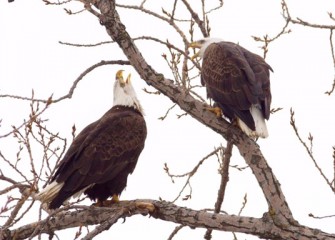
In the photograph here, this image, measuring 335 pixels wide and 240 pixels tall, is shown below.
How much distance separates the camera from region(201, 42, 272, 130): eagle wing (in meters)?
5.10

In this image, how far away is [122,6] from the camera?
4.89 metres

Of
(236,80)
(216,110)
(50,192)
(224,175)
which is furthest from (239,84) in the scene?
(50,192)

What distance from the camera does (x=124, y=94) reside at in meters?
6.30

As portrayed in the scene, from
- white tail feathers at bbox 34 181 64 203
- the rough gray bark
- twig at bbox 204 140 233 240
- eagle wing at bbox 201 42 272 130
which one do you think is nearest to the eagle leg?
eagle wing at bbox 201 42 272 130

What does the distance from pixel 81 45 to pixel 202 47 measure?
6.41 ft

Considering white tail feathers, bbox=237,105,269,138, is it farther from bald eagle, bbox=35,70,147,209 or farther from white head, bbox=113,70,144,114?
white head, bbox=113,70,144,114

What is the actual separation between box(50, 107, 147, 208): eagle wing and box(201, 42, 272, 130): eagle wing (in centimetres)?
75

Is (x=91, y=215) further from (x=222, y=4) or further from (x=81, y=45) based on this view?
(x=222, y=4)

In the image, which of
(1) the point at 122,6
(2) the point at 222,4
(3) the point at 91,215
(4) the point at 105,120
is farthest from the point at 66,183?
(2) the point at 222,4

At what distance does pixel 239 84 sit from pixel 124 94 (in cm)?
142

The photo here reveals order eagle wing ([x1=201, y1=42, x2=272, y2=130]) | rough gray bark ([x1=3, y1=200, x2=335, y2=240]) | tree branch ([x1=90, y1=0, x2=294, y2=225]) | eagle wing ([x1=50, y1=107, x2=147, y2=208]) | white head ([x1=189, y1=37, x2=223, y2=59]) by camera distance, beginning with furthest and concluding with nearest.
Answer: white head ([x1=189, y1=37, x2=223, y2=59]) → eagle wing ([x1=50, y1=107, x2=147, y2=208]) → eagle wing ([x1=201, y1=42, x2=272, y2=130]) → tree branch ([x1=90, y1=0, x2=294, y2=225]) → rough gray bark ([x1=3, y1=200, x2=335, y2=240])

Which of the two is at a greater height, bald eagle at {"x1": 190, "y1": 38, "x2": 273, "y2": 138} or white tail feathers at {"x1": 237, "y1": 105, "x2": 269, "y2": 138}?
bald eagle at {"x1": 190, "y1": 38, "x2": 273, "y2": 138}

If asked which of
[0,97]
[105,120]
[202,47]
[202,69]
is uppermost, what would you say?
[202,47]

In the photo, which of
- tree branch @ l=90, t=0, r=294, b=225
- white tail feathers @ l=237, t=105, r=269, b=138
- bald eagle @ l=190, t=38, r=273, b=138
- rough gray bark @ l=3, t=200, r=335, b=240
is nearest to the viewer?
rough gray bark @ l=3, t=200, r=335, b=240
